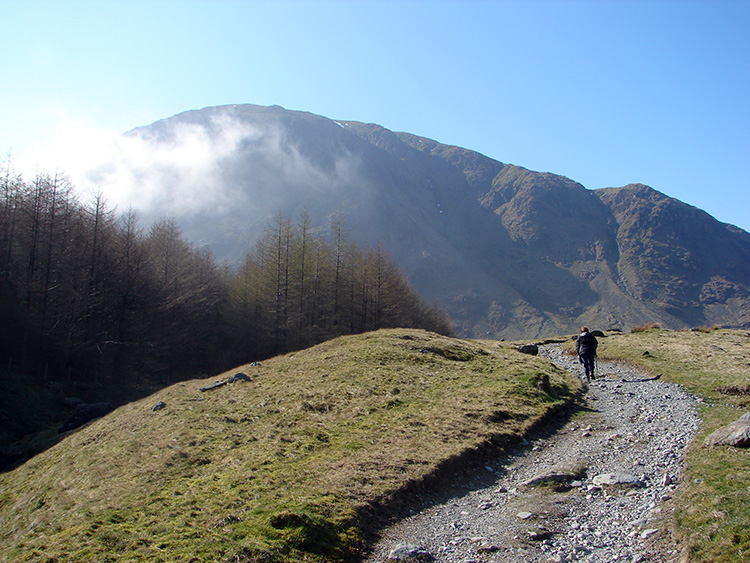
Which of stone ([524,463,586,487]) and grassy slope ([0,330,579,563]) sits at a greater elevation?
stone ([524,463,586,487])

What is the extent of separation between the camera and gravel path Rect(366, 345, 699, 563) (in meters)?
7.71

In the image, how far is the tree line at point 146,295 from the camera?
41781 mm

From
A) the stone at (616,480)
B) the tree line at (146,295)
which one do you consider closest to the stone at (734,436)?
the stone at (616,480)

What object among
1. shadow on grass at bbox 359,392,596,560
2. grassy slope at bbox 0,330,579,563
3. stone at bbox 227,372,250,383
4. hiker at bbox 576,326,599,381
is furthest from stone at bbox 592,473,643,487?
stone at bbox 227,372,250,383

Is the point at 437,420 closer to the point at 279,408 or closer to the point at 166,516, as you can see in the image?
the point at 279,408

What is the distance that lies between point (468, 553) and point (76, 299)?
45064 millimetres

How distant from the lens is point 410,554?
7.88m

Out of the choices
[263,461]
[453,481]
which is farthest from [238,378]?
[453,481]

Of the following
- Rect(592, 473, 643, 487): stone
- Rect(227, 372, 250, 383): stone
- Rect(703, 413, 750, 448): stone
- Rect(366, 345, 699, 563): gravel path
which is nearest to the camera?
Rect(366, 345, 699, 563): gravel path

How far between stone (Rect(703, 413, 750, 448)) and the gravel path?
89 cm

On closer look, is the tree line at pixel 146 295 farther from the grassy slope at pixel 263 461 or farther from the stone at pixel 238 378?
the grassy slope at pixel 263 461

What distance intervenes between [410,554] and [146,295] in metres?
49.5

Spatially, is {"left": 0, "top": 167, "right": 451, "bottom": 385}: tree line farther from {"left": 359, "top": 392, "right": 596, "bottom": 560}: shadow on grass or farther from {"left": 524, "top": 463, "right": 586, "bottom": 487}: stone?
{"left": 524, "top": 463, "right": 586, "bottom": 487}: stone

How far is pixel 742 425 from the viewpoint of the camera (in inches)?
435
